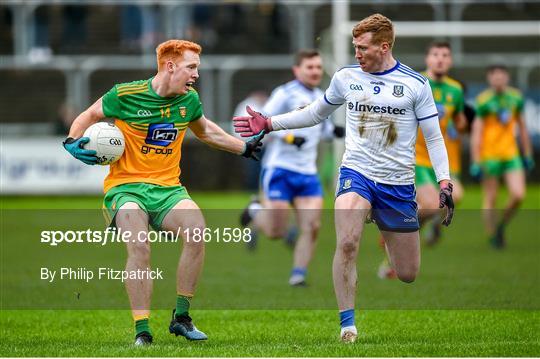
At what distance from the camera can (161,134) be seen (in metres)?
8.57

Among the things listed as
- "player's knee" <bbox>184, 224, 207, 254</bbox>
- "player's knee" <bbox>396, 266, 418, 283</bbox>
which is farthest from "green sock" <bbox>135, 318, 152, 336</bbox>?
"player's knee" <bbox>396, 266, 418, 283</bbox>

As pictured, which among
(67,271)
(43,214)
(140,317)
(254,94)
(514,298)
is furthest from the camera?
(254,94)

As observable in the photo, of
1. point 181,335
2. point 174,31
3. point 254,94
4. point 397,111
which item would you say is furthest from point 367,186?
point 174,31

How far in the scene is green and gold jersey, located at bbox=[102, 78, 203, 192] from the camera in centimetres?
851

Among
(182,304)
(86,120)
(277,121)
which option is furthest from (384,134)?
(86,120)

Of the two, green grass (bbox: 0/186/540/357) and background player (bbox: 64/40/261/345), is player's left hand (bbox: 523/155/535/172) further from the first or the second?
background player (bbox: 64/40/261/345)

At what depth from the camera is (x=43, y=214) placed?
2247 cm

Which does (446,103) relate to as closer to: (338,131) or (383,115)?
(338,131)

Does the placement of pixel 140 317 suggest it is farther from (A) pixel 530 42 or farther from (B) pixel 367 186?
(A) pixel 530 42

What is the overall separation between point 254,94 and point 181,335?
1869cm

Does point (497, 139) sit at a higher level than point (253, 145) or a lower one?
lower

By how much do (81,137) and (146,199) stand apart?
62 centimetres

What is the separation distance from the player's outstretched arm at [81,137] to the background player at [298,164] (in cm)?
438

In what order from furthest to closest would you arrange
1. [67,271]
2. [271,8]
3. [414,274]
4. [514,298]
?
[271,8] → [67,271] → [514,298] → [414,274]
